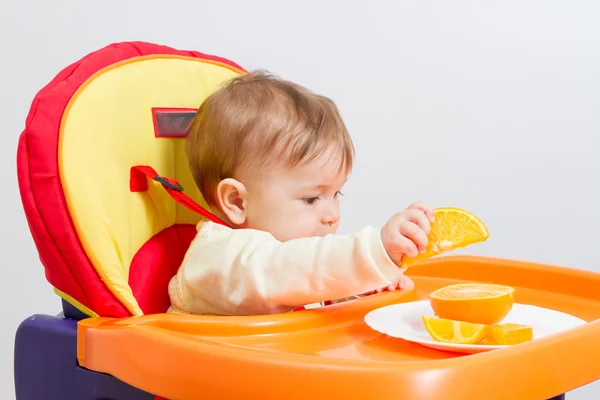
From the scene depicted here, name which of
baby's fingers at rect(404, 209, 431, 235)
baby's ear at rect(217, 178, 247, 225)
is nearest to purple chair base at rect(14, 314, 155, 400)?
baby's ear at rect(217, 178, 247, 225)

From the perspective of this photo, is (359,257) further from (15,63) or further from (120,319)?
(15,63)

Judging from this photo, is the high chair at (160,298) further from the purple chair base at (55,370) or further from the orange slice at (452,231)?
the orange slice at (452,231)

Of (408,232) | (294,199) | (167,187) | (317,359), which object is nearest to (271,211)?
(294,199)

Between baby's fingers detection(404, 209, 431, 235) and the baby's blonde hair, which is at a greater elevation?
the baby's blonde hair

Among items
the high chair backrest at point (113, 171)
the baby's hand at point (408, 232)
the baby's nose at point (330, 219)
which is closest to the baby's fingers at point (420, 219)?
the baby's hand at point (408, 232)

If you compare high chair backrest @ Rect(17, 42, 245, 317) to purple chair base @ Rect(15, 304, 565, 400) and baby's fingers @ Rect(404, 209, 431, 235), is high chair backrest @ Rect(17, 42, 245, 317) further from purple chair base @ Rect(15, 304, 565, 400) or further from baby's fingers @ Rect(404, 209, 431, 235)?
baby's fingers @ Rect(404, 209, 431, 235)

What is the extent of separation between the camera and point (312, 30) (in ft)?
6.48

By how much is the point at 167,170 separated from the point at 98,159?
0.52 feet

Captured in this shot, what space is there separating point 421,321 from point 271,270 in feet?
0.59

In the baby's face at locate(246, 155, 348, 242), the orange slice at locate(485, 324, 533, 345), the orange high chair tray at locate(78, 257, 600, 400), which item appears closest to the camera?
the orange high chair tray at locate(78, 257, 600, 400)

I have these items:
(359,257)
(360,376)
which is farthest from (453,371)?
(359,257)

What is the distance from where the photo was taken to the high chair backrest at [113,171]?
1011 millimetres

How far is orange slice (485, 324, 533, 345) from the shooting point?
85cm

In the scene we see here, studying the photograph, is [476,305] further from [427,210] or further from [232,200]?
[232,200]
